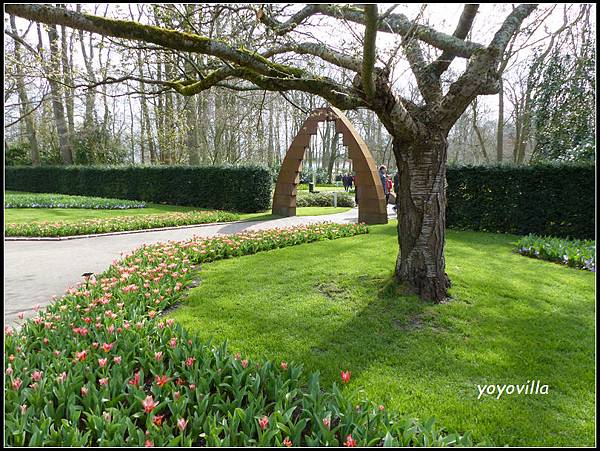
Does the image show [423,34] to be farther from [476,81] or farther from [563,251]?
[563,251]

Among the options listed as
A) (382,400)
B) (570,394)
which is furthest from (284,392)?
(570,394)

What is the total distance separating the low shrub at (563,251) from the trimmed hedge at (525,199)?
123 cm

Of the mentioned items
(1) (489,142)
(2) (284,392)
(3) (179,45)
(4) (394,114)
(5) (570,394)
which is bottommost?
(5) (570,394)

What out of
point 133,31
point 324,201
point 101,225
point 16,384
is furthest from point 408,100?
point 324,201

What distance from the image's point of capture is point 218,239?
827 centimetres

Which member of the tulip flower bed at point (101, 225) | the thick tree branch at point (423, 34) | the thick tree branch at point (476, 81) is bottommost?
the tulip flower bed at point (101, 225)

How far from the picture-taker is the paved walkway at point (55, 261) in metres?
5.26

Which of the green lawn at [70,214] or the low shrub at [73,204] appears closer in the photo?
the green lawn at [70,214]

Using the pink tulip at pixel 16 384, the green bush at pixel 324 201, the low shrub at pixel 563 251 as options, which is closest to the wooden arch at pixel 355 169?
the low shrub at pixel 563 251

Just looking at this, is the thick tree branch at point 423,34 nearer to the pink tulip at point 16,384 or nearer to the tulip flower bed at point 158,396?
the tulip flower bed at point 158,396

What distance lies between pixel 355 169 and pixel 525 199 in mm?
4953

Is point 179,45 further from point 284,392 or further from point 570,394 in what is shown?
point 570,394

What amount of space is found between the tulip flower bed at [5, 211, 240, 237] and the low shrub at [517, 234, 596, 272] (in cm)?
930

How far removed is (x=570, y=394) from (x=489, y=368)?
22.6 inches
